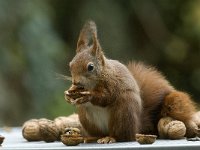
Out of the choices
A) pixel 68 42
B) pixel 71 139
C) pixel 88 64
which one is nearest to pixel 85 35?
pixel 88 64

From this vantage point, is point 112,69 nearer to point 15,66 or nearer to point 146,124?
point 146,124

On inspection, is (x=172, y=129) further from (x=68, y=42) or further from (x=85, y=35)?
(x=68, y=42)

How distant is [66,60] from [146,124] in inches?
67.0

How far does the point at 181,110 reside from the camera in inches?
91.0

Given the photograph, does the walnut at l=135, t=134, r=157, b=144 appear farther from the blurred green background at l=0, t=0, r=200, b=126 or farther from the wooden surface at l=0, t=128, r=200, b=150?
the blurred green background at l=0, t=0, r=200, b=126

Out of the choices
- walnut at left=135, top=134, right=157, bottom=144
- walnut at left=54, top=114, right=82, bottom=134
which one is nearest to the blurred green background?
walnut at left=54, top=114, right=82, bottom=134

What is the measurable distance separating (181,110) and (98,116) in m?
0.27

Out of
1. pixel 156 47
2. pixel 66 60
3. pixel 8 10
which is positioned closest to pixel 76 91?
pixel 8 10

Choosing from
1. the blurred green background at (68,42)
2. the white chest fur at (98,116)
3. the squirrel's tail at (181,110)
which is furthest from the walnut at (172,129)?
the blurred green background at (68,42)

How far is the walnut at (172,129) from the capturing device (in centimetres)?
220

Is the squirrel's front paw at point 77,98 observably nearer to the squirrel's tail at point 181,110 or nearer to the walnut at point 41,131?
the walnut at point 41,131

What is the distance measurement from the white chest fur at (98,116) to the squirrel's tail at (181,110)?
0.23 meters

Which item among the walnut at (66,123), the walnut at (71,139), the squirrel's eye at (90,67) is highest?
the squirrel's eye at (90,67)

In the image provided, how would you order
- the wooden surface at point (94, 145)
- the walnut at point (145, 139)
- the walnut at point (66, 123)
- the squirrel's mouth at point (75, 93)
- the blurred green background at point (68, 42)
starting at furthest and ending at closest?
the blurred green background at point (68, 42)
the walnut at point (66, 123)
the squirrel's mouth at point (75, 93)
the walnut at point (145, 139)
the wooden surface at point (94, 145)
